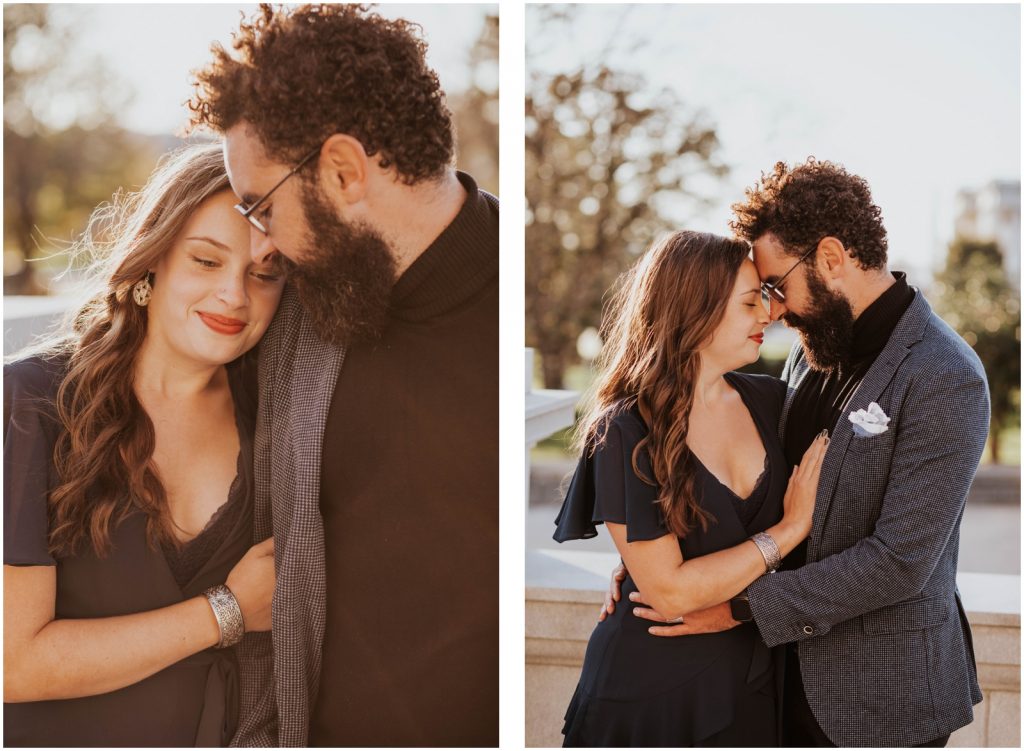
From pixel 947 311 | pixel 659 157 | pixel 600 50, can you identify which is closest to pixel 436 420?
pixel 600 50

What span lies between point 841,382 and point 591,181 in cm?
726

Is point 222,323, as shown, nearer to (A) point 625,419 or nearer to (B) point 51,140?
(B) point 51,140

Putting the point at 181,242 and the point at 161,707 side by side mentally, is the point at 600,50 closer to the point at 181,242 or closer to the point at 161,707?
the point at 181,242

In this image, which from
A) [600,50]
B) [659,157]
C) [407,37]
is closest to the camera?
[407,37]

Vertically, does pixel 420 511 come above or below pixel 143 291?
below

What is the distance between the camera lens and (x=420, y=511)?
2.54 metres

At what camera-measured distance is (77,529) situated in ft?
8.03

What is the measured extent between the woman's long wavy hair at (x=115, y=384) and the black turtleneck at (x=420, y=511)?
0.48 metres

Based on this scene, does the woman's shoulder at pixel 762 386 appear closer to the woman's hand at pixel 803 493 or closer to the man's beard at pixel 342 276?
the woman's hand at pixel 803 493

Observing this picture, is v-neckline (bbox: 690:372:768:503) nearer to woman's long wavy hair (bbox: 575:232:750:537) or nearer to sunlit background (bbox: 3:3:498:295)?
→ woman's long wavy hair (bbox: 575:232:750:537)

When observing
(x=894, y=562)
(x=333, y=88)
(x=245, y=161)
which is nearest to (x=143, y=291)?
(x=245, y=161)

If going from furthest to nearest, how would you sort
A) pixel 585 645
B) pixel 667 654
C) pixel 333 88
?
pixel 585 645, pixel 667 654, pixel 333 88

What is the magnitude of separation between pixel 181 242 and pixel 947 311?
652 cm

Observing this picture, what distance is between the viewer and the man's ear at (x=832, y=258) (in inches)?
103
